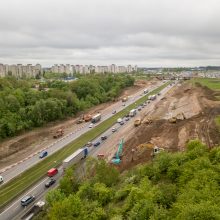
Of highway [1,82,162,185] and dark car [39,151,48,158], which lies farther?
dark car [39,151,48,158]

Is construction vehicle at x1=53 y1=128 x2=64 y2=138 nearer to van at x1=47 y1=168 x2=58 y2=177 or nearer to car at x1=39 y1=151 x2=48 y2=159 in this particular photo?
car at x1=39 y1=151 x2=48 y2=159

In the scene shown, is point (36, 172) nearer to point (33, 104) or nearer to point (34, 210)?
point (34, 210)

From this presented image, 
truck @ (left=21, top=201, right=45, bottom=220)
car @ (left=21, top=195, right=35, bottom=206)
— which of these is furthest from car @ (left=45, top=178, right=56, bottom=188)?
truck @ (left=21, top=201, right=45, bottom=220)

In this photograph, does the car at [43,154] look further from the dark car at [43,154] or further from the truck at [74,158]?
the truck at [74,158]

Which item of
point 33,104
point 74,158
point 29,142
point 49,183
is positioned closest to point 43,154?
point 74,158

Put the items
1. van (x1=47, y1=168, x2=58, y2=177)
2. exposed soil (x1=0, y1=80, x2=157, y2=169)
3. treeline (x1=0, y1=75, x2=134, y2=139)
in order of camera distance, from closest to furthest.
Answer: van (x1=47, y1=168, x2=58, y2=177) < exposed soil (x1=0, y1=80, x2=157, y2=169) < treeline (x1=0, y1=75, x2=134, y2=139)

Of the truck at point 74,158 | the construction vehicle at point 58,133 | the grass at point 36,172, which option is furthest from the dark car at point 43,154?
the construction vehicle at point 58,133
